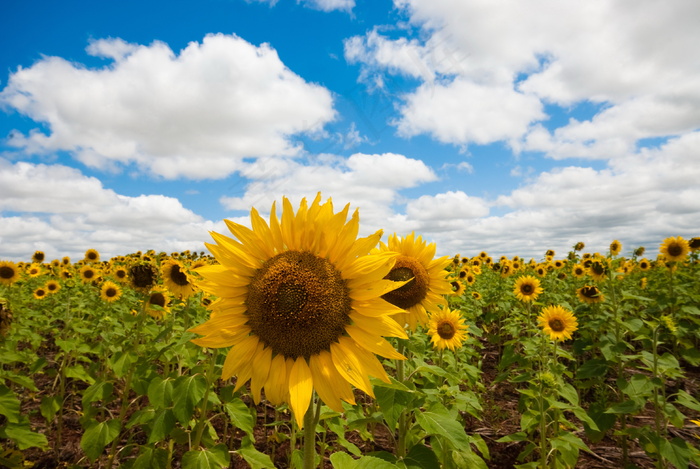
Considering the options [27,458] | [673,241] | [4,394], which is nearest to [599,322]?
[673,241]

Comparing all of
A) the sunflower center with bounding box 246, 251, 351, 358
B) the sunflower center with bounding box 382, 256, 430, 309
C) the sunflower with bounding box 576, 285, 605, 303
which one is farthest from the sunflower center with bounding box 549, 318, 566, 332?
the sunflower center with bounding box 246, 251, 351, 358

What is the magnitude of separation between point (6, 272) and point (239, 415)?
404 inches

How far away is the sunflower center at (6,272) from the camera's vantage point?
9.93 m

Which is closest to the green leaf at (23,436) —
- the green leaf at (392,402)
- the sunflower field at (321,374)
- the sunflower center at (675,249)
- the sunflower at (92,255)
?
the sunflower field at (321,374)

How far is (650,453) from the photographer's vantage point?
177 inches

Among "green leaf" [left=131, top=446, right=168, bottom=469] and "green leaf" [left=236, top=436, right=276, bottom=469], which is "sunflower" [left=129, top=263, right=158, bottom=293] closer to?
"green leaf" [left=131, top=446, right=168, bottom=469]

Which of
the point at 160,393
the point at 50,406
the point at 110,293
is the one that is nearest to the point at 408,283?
the point at 160,393

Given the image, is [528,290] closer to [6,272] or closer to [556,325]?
[556,325]

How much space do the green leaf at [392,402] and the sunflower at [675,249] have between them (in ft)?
32.4

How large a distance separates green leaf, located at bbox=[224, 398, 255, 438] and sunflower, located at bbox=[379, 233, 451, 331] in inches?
62.2

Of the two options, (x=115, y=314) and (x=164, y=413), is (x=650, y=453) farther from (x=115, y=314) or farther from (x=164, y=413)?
(x=115, y=314)

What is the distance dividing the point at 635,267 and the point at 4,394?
1674cm

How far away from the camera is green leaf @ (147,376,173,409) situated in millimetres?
3374

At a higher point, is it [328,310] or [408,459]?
[328,310]
